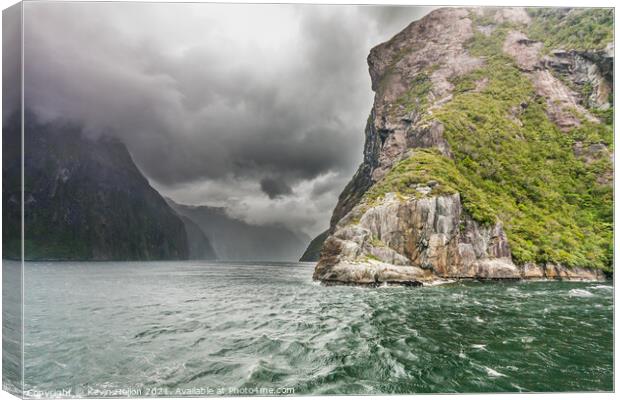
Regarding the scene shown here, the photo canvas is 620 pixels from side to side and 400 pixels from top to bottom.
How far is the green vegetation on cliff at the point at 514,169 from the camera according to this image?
38.0m

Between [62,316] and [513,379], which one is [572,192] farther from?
[62,316]

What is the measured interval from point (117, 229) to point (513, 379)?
15259 cm

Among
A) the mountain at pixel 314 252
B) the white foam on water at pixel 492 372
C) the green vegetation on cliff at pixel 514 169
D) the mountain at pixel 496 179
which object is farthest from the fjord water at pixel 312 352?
the mountain at pixel 314 252

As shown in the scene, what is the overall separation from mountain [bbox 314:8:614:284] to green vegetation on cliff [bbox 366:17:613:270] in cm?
21

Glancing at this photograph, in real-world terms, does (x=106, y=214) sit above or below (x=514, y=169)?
above

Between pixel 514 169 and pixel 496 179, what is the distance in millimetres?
3187

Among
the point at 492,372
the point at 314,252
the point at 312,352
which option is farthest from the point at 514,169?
the point at 314,252

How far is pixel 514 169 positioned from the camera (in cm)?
5362

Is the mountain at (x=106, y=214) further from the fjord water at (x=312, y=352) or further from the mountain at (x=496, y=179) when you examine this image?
the mountain at (x=496, y=179)

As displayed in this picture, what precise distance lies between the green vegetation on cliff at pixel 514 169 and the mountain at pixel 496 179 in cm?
21

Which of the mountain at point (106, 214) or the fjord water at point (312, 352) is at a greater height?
the mountain at point (106, 214)

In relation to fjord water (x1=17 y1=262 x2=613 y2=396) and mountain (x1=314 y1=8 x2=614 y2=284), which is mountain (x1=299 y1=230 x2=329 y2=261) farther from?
fjord water (x1=17 y1=262 x2=613 y2=396)

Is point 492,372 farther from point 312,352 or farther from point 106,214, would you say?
point 106,214

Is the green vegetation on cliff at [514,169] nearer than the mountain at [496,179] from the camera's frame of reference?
No
